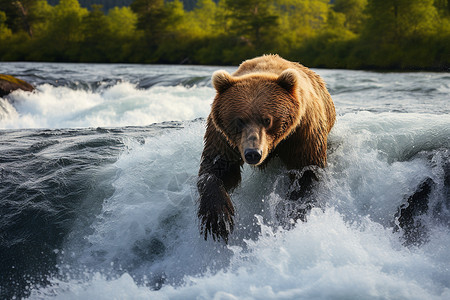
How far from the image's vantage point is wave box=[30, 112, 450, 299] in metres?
3.56

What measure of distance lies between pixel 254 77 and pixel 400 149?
2.14 m

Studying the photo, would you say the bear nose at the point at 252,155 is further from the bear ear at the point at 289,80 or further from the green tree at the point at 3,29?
the green tree at the point at 3,29

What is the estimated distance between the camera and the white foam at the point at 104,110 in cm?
1066

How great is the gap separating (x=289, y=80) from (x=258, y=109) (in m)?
0.41

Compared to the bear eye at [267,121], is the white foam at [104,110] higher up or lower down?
lower down

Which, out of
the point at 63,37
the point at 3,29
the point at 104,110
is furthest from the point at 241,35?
the point at 104,110

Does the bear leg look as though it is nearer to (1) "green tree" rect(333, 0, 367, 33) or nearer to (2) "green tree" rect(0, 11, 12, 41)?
(1) "green tree" rect(333, 0, 367, 33)

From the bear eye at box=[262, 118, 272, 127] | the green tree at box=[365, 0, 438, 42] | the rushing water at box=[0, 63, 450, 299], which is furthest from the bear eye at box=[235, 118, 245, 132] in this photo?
the green tree at box=[365, 0, 438, 42]

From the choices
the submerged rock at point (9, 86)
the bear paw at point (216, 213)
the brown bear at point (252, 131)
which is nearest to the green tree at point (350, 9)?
the submerged rock at point (9, 86)

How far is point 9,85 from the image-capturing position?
13.7 m

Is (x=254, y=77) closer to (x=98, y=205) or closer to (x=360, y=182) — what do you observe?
(x=360, y=182)

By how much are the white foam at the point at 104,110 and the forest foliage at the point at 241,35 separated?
779 inches

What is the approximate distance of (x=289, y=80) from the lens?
3.80 meters

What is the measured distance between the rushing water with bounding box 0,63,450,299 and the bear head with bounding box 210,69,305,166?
2.45 feet
